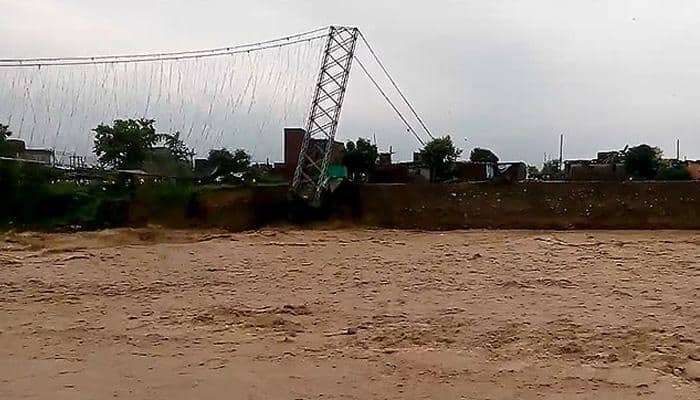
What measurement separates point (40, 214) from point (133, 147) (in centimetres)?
403

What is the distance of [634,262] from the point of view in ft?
50.9

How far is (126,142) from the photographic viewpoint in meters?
25.8

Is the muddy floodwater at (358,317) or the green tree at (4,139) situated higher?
the green tree at (4,139)

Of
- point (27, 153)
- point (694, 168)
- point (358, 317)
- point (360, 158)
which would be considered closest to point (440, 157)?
point (360, 158)

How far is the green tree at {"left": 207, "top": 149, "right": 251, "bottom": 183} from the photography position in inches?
999

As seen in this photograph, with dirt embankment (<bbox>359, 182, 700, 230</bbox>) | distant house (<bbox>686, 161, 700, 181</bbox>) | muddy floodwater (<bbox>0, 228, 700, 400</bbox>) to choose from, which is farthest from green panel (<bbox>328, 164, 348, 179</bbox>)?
distant house (<bbox>686, 161, 700, 181</bbox>)

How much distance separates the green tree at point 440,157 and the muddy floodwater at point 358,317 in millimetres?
8822

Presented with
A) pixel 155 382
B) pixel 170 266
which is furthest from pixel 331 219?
pixel 155 382

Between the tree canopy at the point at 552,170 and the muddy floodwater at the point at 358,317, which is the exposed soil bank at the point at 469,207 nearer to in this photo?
the muddy floodwater at the point at 358,317

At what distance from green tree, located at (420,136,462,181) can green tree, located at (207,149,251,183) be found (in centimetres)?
697

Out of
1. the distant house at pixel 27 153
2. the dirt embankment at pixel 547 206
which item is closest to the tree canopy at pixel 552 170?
the dirt embankment at pixel 547 206

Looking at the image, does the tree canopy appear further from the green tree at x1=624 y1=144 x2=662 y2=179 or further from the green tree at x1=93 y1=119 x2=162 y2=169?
the green tree at x1=93 y1=119 x2=162 y2=169

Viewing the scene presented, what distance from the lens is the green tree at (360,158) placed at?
95.1ft

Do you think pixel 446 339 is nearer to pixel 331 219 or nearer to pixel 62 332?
pixel 62 332
